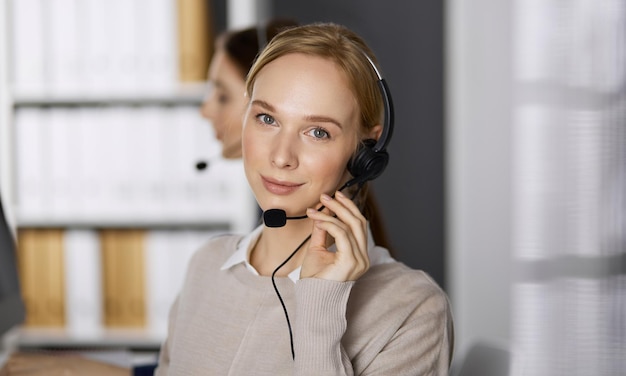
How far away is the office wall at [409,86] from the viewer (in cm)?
305

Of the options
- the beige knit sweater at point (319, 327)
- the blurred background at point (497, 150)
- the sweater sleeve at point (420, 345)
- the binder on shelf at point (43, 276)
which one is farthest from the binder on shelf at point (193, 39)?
the sweater sleeve at point (420, 345)

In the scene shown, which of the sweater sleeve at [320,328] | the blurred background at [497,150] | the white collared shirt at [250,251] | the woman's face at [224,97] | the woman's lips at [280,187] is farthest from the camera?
the blurred background at [497,150]

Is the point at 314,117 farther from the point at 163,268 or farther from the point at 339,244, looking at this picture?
the point at 163,268

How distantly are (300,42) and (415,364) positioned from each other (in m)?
0.50

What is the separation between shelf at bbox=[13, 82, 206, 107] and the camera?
99.0 inches

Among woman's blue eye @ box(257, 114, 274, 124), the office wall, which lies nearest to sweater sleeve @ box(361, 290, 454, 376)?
woman's blue eye @ box(257, 114, 274, 124)

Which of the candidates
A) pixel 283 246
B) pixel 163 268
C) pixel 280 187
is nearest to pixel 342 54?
pixel 280 187

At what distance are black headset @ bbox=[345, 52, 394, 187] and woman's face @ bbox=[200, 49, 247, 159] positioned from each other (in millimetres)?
904

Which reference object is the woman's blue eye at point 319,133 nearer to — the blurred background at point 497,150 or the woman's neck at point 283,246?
the woman's neck at point 283,246

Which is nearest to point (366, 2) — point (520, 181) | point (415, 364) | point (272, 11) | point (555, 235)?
point (272, 11)

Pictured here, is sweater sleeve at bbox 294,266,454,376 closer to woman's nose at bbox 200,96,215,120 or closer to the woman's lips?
the woman's lips

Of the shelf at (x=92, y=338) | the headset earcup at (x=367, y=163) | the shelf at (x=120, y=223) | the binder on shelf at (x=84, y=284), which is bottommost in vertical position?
the shelf at (x=92, y=338)

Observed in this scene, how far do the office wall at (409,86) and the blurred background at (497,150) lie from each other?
11.9 inches

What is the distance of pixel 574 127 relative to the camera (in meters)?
2.43
